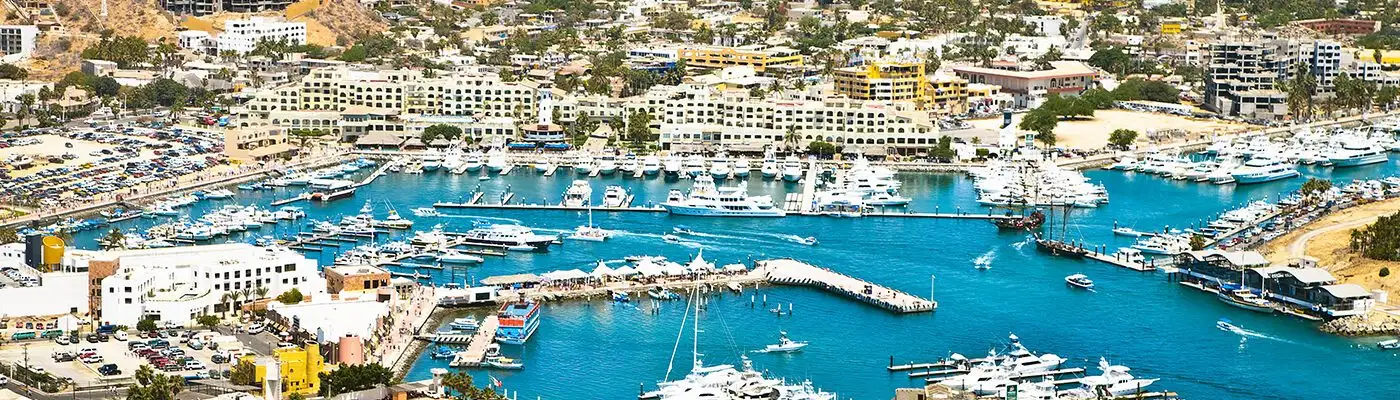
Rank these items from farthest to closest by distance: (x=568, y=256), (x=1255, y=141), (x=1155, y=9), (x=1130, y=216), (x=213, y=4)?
1. (x=1155, y=9)
2. (x=213, y=4)
3. (x=1255, y=141)
4. (x=1130, y=216)
5. (x=568, y=256)

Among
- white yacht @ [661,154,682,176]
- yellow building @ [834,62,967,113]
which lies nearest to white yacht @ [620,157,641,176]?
white yacht @ [661,154,682,176]

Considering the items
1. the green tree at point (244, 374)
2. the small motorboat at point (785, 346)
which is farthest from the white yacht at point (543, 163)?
the green tree at point (244, 374)

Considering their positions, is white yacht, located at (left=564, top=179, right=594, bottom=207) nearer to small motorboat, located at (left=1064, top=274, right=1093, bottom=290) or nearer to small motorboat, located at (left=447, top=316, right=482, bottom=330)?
small motorboat, located at (left=1064, top=274, right=1093, bottom=290)

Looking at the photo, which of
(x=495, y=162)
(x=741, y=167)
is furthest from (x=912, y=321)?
(x=495, y=162)

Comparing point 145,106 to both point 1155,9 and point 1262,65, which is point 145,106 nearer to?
point 1262,65

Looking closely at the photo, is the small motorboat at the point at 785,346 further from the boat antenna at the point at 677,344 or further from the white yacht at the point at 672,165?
the white yacht at the point at 672,165

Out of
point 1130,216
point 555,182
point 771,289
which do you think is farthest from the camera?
point 555,182

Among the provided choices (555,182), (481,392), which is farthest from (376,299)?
(555,182)
